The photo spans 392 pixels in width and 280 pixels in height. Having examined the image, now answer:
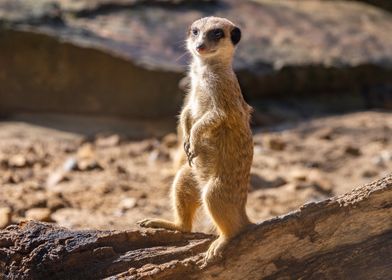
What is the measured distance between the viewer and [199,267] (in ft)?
9.18

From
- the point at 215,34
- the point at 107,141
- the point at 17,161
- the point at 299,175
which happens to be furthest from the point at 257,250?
the point at 107,141

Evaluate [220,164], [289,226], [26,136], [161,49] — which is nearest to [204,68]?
[220,164]

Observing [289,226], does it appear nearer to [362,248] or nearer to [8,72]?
[362,248]

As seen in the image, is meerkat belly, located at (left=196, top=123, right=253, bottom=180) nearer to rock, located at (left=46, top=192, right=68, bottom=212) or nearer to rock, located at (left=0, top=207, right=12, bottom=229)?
rock, located at (left=0, top=207, right=12, bottom=229)

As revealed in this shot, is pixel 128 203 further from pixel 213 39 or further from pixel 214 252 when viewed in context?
pixel 214 252

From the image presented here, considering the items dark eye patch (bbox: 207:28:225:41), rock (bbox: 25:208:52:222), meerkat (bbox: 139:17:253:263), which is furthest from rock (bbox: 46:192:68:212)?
dark eye patch (bbox: 207:28:225:41)

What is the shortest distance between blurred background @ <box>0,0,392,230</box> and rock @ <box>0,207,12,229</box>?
0.03 metres

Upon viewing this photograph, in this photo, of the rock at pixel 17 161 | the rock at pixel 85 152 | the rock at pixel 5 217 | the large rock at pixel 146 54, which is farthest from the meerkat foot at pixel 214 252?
the large rock at pixel 146 54

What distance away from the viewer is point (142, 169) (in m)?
5.56

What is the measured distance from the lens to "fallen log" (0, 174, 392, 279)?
2.79 meters

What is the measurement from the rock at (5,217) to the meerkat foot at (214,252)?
1.45m

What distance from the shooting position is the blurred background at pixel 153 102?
197 inches

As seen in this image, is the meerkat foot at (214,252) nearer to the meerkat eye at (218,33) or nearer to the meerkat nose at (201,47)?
the meerkat nose at (201,47)

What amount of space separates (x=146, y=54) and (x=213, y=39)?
3.04m
